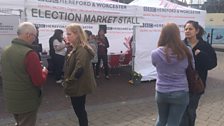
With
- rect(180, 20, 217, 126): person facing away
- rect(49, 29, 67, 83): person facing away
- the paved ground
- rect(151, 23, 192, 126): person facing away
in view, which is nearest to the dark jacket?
rect(180, 20, 217, 126): person facing away

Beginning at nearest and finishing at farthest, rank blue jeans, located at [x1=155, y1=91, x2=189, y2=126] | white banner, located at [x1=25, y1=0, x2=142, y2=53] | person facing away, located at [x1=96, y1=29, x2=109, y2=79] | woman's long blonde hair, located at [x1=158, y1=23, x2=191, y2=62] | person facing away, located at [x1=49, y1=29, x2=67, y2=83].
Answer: woman's long blonde hair, located at [x1=158, y1=23, x2=191, y2=62], blue jeans, located at [x1=155, y1=91, x2=189, y2=126], white banner, located at [x1=25, y1=0, x2=142, y2=53], person facing away, located at [x1=49, y1=29, x2=67, y2=83], person facing away, located at [x1=96, y1=29, x2=109, y2=79]

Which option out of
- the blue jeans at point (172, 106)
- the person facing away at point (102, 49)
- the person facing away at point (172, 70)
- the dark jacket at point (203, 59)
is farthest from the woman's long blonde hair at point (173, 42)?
the person facing away at point (102, 49)

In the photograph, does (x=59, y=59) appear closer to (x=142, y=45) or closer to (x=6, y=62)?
(x=142, y=45)

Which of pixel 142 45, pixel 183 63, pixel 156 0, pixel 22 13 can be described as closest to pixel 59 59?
pixel 22 13

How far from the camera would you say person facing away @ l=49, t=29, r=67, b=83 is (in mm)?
9422

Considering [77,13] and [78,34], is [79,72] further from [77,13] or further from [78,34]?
[77,13]

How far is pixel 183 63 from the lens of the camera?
12.3 feet

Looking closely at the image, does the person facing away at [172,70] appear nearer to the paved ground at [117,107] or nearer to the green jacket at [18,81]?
the green jacket at [18,81]

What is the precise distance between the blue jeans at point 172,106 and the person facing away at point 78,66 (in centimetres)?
104

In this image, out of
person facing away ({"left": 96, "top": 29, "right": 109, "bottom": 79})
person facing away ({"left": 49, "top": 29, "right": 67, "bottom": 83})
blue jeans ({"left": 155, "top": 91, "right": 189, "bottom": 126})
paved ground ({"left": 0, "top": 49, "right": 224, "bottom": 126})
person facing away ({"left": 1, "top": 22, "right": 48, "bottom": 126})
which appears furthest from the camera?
person facing away ({"left": 96, "top": 29, "right": 109, "bottom": 79})

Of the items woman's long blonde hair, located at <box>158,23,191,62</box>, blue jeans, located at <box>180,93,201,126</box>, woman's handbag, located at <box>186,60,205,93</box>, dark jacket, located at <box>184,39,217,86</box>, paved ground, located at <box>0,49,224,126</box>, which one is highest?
woman's long blonde hair, located at <box>158,23,191,62</box>

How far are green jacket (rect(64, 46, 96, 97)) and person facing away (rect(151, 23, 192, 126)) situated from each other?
0.98 metres

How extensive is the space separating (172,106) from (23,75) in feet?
5.58

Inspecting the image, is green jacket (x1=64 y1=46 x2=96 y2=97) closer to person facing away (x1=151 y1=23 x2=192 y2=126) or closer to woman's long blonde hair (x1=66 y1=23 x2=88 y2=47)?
woman's long blonde hair (x1=66 y1=23 x2=88 y2=47)
